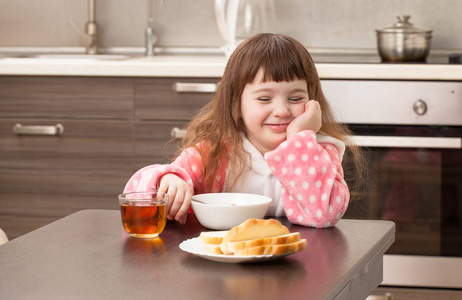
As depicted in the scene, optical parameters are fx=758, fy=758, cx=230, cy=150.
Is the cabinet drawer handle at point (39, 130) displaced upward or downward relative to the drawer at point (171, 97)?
downward

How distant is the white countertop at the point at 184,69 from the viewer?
254cm

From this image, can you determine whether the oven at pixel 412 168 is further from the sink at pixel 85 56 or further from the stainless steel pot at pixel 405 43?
the sink at pixel 85 56

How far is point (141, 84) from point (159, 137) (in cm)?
20

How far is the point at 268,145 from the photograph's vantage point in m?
1.53

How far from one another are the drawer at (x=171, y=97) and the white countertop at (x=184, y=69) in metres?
0.03

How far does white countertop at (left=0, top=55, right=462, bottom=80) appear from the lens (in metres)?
2.54

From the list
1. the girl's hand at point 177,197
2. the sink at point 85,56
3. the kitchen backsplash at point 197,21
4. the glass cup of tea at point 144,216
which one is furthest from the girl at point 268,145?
the kitchen backsplash at point 197,21

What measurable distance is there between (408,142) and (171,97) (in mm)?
830

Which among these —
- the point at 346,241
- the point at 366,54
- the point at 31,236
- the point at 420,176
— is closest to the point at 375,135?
the point at 420,176

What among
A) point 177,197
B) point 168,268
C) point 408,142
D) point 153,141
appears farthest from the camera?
point 153,141

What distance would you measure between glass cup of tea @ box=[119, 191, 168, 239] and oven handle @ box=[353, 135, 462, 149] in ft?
4.92

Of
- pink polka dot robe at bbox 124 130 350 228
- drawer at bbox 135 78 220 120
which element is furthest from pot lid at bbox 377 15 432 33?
pink polka dot robe at bbox 124 130 350 228

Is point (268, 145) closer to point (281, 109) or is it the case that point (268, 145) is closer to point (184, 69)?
point (281, 109)

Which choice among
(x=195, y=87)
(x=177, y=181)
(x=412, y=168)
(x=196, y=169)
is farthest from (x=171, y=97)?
(x=177, y=181)
